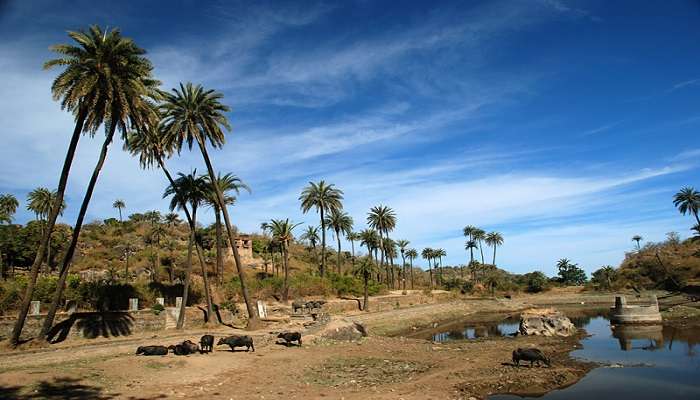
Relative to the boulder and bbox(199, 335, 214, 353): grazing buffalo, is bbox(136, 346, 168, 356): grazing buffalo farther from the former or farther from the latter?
the boulder

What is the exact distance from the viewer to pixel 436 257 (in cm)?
11431

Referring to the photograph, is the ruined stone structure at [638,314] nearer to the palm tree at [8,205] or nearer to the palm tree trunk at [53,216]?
the palm tree trunk at [53,216]

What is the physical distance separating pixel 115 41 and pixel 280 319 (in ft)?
87.5

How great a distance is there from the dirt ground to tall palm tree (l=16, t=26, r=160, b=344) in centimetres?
689

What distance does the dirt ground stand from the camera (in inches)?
674

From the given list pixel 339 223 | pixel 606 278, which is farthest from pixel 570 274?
pixel 339 223

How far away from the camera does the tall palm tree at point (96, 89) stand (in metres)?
25.5

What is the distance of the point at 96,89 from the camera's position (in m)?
26.0

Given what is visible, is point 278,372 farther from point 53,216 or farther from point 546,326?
point 546,326

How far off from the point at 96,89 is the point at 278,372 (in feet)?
64.3

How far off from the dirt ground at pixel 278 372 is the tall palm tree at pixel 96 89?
6.89 meters

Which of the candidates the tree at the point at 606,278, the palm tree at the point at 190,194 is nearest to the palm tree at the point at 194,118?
the palm tree at the point at 190,194

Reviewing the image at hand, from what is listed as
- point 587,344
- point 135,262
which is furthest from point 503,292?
point 135,262

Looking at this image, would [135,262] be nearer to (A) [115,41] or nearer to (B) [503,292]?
(A) [115,41]
